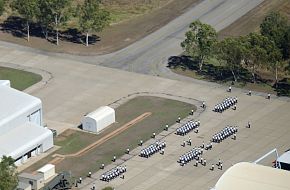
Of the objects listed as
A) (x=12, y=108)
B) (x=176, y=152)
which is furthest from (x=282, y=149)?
(x=12, y=108)

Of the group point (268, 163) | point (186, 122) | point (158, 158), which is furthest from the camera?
point (186, 122)

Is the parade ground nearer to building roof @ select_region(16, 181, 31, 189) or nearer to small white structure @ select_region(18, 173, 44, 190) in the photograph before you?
small white structure @ select_region(18, 173, 44, 190)

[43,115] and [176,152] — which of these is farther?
[43,115]

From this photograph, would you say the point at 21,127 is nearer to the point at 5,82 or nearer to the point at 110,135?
the point at 5,82

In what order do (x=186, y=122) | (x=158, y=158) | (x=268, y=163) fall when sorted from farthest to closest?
(x=186, y=122), (x=158, y=158), (x=268, y=163)

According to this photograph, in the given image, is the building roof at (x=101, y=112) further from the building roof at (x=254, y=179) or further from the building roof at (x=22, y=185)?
the building roof at (x=254, y=179)

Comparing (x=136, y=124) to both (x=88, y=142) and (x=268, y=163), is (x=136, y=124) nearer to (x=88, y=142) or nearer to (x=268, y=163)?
(x=88, y=142)

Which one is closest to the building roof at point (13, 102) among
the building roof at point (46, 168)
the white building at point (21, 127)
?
the white building at point (21, 127)
